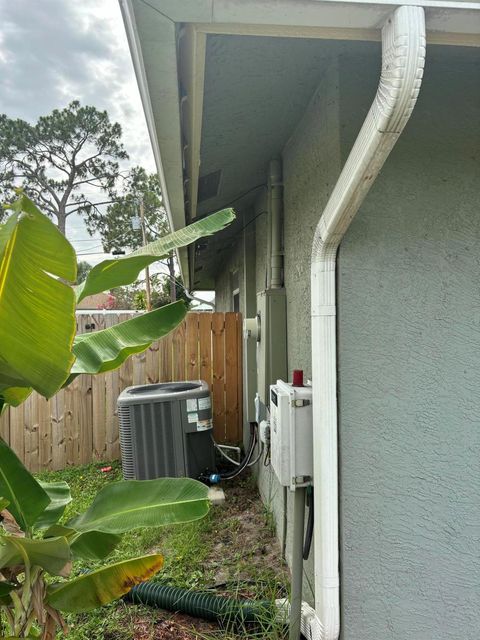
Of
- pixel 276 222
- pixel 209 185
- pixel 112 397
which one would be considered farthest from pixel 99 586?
pixel 112 397

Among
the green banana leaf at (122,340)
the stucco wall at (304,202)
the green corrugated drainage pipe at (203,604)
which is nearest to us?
the green banana leaf at (122,340)

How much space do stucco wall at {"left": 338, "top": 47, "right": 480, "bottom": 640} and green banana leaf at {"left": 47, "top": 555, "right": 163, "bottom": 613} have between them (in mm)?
945

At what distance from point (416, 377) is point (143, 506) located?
139cm

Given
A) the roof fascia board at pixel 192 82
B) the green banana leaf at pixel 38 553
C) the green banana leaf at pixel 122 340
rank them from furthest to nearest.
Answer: the green banana leaf at pixel 122 340, the roof fascia board at pixel 192 82, the green banana leaf at pixel 38 553

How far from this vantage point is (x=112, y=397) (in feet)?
17.4

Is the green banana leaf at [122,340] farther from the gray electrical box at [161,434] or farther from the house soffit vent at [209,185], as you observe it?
the gray electrical box at [161,434]

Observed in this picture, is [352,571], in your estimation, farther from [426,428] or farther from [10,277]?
[10,277]

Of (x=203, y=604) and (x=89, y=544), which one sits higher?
(x=89, y=544)

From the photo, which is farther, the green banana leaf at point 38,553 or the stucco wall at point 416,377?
the stucco wall at point 416,377

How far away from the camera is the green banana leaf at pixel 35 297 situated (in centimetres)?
105

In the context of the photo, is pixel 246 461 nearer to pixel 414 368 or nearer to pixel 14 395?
pixel 414 368

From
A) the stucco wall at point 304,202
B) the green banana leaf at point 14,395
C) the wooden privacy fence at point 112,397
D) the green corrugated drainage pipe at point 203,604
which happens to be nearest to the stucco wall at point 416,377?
the stucco wall at point 304,202

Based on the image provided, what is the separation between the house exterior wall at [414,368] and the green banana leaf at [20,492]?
1322 mm

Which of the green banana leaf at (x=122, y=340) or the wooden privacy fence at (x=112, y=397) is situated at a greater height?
the green banana leaf at (x=122, y=340)
